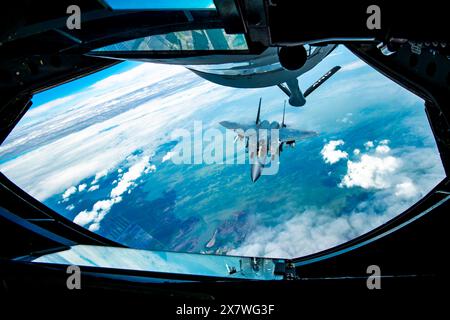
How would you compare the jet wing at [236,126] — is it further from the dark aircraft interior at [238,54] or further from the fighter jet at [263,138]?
the dark aircraft interior at [238,54]

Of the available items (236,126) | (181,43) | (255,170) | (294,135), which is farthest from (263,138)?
(181,43)

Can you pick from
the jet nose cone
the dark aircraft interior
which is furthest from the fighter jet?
the dark aircraft interior

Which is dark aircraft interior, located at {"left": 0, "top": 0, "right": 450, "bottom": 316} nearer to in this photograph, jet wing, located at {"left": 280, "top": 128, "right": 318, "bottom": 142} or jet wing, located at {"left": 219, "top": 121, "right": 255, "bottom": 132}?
jet wing, located at {"left": 280, "top": 128, "right": 318, "bottom": 142}

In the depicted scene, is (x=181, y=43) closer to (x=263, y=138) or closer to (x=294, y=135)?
(x=263, y=138)
